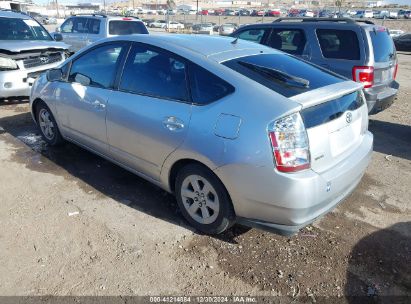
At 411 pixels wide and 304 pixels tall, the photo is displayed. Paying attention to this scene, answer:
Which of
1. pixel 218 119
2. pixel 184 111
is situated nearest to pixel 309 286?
pixel 218 119

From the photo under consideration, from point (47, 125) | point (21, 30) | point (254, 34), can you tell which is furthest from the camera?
point (21, 30)

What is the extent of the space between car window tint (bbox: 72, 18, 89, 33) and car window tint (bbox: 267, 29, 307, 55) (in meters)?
7.10

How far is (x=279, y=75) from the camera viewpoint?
3.28 meters

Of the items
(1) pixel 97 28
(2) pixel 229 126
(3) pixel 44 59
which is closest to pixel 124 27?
(1) pixel 97 28

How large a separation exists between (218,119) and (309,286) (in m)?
1.44

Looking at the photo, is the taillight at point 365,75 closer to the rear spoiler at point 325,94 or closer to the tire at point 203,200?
the rear spoiler at point 325,94

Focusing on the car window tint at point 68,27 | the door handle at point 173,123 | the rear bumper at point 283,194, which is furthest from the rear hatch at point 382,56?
the car window tint at point 68,27

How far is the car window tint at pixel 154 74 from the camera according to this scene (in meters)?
3.45

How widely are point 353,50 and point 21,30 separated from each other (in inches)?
275

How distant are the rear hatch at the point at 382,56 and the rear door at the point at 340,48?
0.72 ft

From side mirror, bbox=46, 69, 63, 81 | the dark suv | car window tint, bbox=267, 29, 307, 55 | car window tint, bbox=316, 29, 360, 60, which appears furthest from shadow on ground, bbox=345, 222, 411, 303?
car window tint, bbox=267, 29, 307, 55

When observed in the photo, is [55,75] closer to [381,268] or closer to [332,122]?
[332,122]

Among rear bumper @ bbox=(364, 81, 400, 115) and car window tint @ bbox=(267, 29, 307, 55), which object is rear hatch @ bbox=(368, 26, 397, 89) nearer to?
rear bumper @ bbox=(364, 81, 400, 115)

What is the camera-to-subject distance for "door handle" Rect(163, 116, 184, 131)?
10.8ft
